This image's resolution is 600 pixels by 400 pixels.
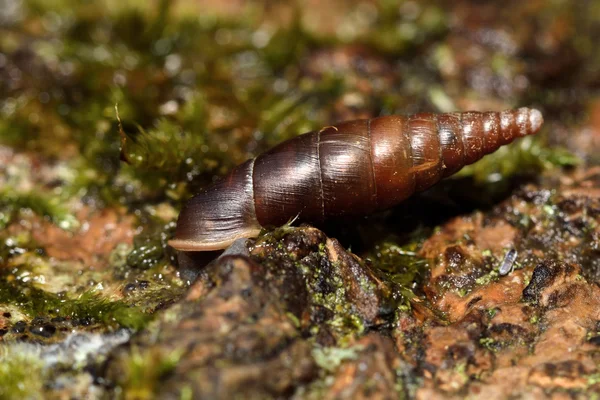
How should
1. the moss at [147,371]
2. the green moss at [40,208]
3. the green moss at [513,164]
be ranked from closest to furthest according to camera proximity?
1. the moss at [147,371]
2. the green moss at [40,208]
3. the green moss at [513,164]

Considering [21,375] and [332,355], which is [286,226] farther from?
[21,375]

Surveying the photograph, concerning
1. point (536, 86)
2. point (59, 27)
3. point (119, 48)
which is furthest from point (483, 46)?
point (59, 27)

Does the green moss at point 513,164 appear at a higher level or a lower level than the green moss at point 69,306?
higher

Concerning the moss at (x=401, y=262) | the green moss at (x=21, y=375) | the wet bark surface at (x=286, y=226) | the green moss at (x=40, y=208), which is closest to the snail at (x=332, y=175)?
the wet bark surface at (x=286, y=226)

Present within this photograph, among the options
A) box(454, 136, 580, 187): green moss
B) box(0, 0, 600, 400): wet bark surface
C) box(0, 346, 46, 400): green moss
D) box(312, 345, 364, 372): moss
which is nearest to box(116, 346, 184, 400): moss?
box(0, 0, 600, 400): wet bark surface

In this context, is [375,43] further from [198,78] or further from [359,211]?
[359,211]

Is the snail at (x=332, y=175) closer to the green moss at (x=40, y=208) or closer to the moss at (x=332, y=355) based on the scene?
the moss at (x=332, y=355)

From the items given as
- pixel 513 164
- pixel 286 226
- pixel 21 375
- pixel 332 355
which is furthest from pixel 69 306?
pixel 513 164
